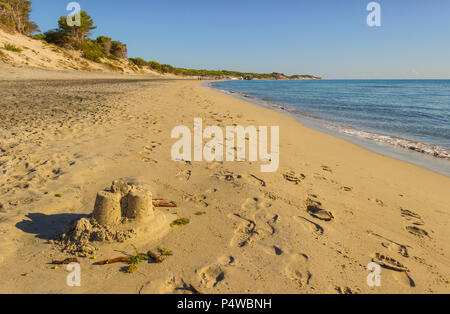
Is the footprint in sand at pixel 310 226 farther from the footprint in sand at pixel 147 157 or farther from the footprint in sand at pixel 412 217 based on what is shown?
the footprint in sand at pixel 147 157

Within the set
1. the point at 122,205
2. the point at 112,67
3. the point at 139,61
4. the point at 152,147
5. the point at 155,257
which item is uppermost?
the point at 139,61

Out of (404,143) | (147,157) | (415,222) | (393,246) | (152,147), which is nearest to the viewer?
(393,246)

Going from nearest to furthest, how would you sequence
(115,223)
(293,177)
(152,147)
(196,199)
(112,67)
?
(115,223)
(196,199)
(293,177)
(152,147)
(112,67)

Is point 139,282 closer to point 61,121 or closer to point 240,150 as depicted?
point 240,150

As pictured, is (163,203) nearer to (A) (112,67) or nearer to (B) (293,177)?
(B) (293,177)

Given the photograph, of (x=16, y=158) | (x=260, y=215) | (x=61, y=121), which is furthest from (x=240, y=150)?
(x=61, y=121)

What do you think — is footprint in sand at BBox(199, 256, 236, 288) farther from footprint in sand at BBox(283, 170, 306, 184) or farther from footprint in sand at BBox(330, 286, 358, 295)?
footprint in sand at BBox(283, 170, 306, 184)

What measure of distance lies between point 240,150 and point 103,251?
373cm

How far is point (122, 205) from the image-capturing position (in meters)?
2.68

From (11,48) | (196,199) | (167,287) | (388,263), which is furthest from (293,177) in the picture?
(11,48)

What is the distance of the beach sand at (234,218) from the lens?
2154 mm

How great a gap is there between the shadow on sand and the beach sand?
0.06 feet

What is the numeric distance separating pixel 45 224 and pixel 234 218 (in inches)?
86.5

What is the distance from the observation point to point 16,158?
4488mm
